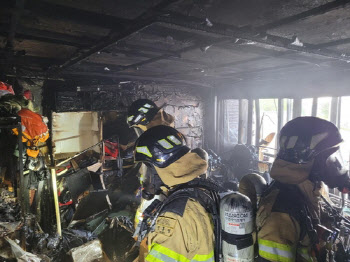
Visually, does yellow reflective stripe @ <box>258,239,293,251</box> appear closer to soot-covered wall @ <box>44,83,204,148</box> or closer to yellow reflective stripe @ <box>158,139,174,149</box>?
yellow reflective stripe @ <box>158,139,174,149</box>

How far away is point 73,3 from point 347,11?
10.7ft

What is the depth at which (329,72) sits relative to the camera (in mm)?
7066

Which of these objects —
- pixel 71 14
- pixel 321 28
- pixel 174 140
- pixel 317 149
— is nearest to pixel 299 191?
pixel 317 149

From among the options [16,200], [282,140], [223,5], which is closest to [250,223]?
[282,140]

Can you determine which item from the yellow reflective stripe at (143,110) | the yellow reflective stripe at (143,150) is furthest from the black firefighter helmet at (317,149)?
the yellow reflective stripe at (143,110)

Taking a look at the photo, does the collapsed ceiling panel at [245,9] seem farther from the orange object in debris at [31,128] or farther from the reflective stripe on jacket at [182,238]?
the orange object in debris at [31,128]

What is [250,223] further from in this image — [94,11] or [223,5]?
[94,11]

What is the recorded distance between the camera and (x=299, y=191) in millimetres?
2598

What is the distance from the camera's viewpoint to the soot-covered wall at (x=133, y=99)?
301 inches

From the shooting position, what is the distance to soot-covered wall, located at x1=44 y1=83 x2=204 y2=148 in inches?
301

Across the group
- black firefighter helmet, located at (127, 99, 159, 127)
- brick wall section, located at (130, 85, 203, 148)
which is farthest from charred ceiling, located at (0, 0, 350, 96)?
brick wall section, located at (130, 85, 203, 148)

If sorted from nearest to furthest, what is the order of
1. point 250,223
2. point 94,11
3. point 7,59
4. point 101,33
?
point 250,223
point 94,11
point 101,33
point 7,59

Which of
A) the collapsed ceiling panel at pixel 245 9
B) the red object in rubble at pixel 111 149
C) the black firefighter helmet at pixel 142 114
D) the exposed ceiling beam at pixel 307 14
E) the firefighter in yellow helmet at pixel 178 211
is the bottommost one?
the red object in rubble at pixel 111 149

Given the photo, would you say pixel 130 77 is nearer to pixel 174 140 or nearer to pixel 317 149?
pixel 174 140
